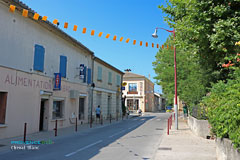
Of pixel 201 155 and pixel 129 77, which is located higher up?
pixel 129 77

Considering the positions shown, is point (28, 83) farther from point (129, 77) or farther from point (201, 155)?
point (129, 77)

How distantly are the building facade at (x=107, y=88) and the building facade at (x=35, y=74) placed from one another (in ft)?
12.3

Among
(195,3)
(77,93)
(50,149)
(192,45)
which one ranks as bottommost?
(50,149)

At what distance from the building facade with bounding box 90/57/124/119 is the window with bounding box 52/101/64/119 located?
18.7 feet

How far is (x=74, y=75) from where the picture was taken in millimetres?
17672

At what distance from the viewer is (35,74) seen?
1278cm

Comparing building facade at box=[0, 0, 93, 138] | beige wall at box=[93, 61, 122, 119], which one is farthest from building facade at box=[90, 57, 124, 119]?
building facade at box=[0, 0, 93, 138]

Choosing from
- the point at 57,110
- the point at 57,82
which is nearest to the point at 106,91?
the point at 57,110

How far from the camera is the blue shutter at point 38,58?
12820 millimetres

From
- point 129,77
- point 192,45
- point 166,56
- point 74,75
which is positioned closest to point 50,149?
point 192,45

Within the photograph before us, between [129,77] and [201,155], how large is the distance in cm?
4362

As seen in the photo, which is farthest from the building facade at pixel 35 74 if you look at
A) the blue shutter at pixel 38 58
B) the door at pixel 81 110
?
the door at pixel 81 110

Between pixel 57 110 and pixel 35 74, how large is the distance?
3.78 m

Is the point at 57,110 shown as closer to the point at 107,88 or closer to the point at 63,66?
the point at 63,66
